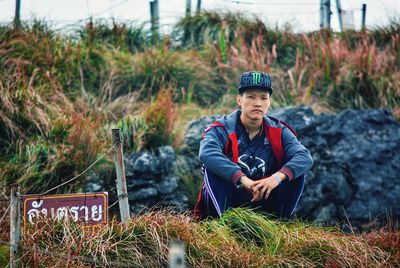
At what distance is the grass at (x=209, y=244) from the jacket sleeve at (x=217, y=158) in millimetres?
284

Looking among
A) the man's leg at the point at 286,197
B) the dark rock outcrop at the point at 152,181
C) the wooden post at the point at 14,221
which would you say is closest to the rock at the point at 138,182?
the dark rock outcrop at the point at 152,181

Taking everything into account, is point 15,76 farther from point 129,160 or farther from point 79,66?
point 129,160

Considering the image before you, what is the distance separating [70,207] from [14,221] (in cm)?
70

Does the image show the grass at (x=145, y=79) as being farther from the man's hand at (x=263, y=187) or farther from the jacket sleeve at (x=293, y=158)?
the man's hand at (x=263, y=187)

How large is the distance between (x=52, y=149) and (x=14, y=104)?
927 mm

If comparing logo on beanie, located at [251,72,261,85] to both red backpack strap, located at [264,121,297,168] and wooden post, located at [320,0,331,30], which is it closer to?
red backpack strap, located at [264,121,297,168]

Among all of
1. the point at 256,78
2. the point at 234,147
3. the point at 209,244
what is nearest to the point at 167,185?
the point at 234,147

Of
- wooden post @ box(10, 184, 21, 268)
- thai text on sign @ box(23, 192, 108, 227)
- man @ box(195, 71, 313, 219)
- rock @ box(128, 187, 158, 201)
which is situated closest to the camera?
wooden post @ box(10, 184, 21, 268)

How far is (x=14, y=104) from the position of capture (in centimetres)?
1014

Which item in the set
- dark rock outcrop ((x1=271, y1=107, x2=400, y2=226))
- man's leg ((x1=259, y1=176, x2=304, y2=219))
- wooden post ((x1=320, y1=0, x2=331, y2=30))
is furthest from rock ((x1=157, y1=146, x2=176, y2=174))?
wooden post ((x1=320, y1=0, x2=331, y2=30))

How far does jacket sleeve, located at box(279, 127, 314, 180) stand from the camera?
682 centimetres

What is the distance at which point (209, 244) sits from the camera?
20.6 feet

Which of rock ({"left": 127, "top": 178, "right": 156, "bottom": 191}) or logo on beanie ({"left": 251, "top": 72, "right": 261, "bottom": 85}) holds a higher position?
logo on beanie ({"left": 251, "top": 72, "right": 261, "bottom": 85})

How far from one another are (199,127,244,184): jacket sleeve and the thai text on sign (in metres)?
0.83
